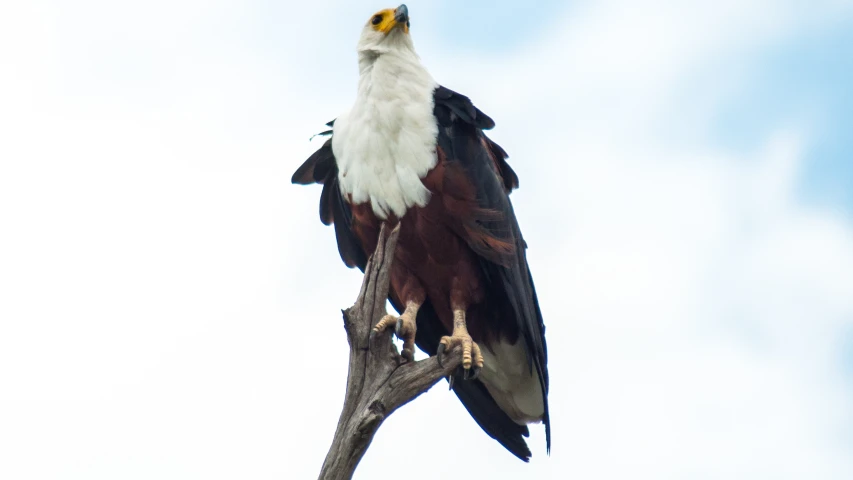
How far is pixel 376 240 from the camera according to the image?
5.77m

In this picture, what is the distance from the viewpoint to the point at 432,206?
554 centimetres

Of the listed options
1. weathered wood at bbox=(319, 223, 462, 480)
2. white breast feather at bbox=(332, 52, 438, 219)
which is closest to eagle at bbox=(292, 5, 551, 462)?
white breast feather at bbox=(332, 52, 438, 219)

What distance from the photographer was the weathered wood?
4461 millimetres

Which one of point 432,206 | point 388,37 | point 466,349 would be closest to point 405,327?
point 466,349

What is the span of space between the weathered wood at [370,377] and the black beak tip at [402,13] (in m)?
1.62

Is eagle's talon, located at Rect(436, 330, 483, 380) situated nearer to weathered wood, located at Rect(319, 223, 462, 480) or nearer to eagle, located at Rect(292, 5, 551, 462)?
eagle, located at Rect(292, 5, 551, 462)

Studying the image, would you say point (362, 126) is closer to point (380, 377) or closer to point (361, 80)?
point (361, 80)

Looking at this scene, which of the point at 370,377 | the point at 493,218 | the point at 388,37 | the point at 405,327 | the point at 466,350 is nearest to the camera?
the point at 370,377

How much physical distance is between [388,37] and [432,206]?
1.11 metres

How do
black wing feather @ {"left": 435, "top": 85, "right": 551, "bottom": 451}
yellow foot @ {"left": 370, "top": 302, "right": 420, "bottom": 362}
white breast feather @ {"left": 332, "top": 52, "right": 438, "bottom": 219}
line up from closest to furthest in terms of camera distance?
yellow foot @ {"left": 370, "top": 302, "right": 420, "bottom": 362} < white breast feather @ {"left": 332, "top": 52, "right": 438, "bottom": 219} < black wing feather @ {"left": 435, "top": 85, "right": 551, "bottom": 451}

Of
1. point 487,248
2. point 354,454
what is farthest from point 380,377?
point 487,248

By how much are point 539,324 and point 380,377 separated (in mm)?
1595

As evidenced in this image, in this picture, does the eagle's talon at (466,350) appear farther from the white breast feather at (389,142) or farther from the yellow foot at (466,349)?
the white breast feather at (389,142)

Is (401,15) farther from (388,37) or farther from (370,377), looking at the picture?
(370,377)
